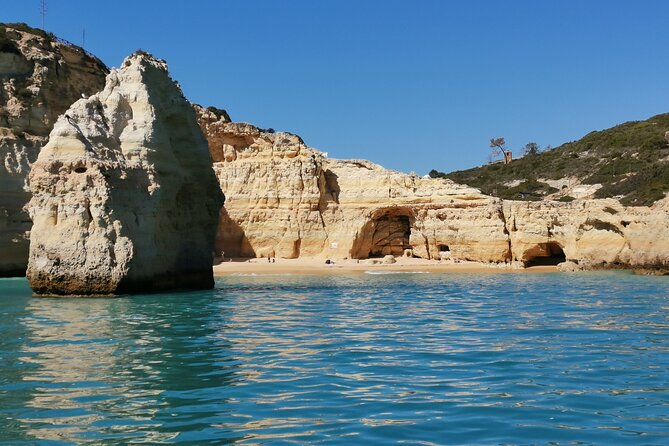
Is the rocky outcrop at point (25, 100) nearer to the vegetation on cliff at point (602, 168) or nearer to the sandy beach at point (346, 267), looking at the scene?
the sandy beach at point (346, 267)

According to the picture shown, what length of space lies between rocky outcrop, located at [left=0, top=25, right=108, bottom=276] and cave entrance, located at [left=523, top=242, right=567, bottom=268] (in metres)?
28.6

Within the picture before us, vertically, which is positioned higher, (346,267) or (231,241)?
(231,241)

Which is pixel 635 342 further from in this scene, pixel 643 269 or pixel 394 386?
pixel 643 269

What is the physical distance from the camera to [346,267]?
Result: 41344mm

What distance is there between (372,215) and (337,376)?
3683cm

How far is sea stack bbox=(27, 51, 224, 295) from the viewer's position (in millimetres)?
20531

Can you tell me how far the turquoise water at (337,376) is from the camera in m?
6.21

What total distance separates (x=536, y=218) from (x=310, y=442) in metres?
37.1

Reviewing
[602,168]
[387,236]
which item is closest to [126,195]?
[387,236]

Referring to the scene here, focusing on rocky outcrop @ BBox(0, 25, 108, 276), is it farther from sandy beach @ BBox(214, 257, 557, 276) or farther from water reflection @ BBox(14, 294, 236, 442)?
water reflection @ BBox(14, 294, 236, 442)

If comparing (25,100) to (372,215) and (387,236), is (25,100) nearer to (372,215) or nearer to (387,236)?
(372,215)

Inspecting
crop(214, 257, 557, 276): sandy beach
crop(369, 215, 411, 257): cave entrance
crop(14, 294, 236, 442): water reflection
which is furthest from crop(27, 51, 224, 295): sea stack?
crop(369, 215, 411, 257): cave entrance

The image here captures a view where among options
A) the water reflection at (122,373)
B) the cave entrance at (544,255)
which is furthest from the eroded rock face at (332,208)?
the water reflection at (122,373)

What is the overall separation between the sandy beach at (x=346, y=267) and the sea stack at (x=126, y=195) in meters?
13.7
